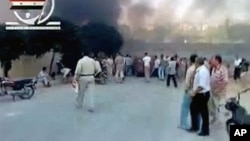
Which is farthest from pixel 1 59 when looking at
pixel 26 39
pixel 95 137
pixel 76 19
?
pixel 95 137

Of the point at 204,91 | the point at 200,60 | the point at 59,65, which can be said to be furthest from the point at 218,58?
the point at 59,65

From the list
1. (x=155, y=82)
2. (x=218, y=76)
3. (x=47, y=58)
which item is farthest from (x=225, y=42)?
(x=47, y=58)

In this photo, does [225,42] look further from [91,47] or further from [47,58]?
[47,58]

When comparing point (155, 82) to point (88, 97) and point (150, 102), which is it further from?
point (88, 97)

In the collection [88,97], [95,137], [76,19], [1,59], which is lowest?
[95,137]

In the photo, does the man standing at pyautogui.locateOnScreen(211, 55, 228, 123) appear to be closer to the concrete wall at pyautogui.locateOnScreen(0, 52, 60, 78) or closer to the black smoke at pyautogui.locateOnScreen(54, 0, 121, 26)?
the black smoke at pyautogui.locateOnScreen(54, 0, 121, 26)

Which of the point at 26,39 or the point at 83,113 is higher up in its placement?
the point at 26,39

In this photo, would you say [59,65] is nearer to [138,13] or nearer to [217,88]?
[138,13]
